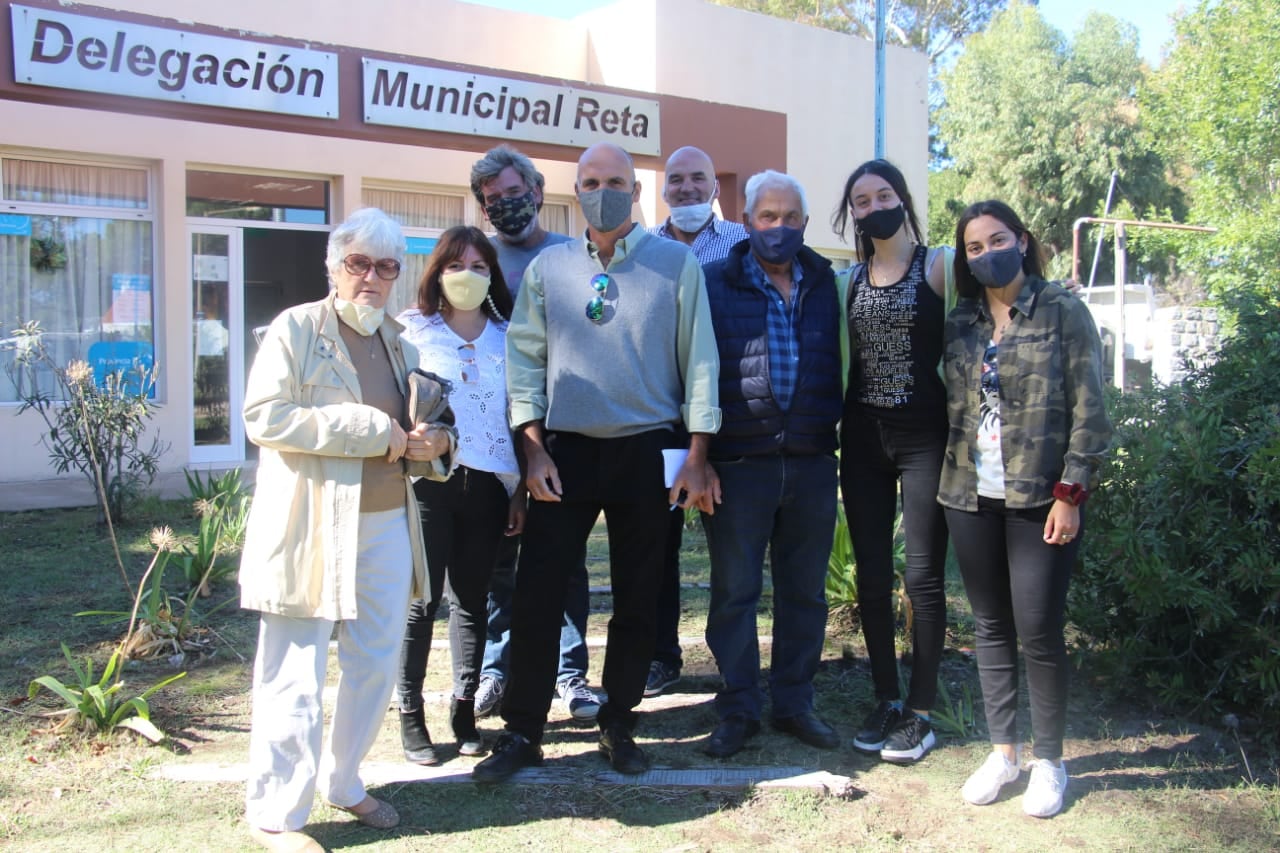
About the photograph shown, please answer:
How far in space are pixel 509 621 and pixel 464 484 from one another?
0.85 meters

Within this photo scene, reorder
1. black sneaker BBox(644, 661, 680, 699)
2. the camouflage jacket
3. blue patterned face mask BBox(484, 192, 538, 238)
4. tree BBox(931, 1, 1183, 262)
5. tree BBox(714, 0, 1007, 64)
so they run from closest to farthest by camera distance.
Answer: the camouflage jacket, blue patterned face mask BBox(484, 192, 538, 238), black sneaker BBox(644, 661, 680, 699), tree BBox(931, 1, 1183, 262), tree BBox(714, 0, 1007, 64)

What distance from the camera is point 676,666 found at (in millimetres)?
4875

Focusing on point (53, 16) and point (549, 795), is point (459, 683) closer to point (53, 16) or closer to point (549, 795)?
point (549, 795)

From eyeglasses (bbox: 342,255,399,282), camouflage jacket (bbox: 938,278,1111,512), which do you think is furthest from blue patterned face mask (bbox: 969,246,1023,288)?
eyeglasses (bbox: 342,255,399,282)

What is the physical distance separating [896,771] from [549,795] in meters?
1.24

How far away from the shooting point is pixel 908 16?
124 ft

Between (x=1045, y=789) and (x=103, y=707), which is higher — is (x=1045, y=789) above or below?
below

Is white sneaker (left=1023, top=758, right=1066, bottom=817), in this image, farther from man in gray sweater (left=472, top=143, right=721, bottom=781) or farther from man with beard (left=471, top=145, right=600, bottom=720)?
man with beard (left=471, top=145, right=600, bottom=720)

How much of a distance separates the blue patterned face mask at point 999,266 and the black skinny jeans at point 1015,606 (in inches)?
28.4

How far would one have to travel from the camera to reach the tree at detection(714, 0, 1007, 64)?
3578cm

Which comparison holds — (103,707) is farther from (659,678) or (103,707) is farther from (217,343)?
(217,343)

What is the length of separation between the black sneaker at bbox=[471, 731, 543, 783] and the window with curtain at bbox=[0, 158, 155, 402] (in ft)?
25.6

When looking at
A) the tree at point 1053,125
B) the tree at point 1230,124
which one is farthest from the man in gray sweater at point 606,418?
the tree at point 1053,125

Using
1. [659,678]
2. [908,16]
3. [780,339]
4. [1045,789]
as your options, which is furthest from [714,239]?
[908,16]
